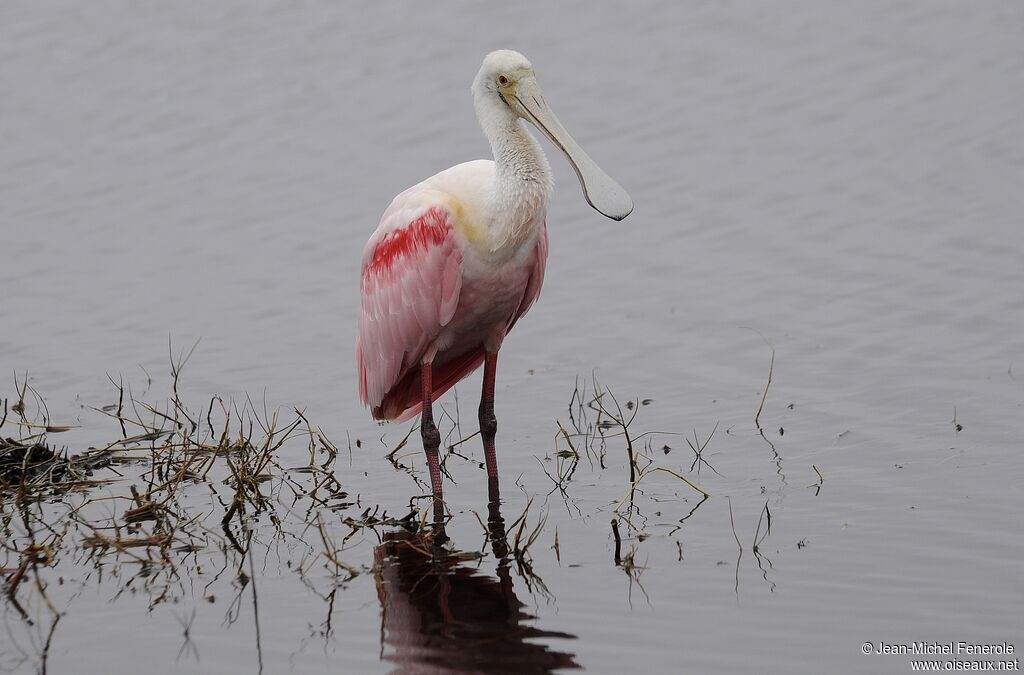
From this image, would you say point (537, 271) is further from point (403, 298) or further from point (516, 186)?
point (403, 298)

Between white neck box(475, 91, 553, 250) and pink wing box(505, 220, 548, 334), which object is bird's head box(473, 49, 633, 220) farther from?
pink wing box(505, 220, 548, 334)

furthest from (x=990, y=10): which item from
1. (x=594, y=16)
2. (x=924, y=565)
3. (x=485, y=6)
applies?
(x=924, y=565)

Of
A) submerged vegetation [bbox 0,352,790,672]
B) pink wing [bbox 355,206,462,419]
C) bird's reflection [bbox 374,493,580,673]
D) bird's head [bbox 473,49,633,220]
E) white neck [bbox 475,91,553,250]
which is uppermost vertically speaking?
bird's head [bbox 473,49,633,220]

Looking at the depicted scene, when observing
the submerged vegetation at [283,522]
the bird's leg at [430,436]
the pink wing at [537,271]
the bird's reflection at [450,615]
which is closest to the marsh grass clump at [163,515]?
the submerged vegetation at [283,522]

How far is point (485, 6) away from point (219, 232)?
22.1 ft

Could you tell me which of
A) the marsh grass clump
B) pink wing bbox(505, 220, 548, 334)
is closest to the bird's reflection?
the marsh grass clump

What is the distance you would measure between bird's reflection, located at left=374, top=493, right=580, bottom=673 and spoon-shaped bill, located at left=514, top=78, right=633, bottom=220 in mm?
1785

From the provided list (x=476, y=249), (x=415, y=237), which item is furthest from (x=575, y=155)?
(x=415, y=237)

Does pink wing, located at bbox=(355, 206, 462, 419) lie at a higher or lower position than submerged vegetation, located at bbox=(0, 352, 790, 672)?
higher

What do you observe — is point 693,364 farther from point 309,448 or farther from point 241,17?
point 241,17

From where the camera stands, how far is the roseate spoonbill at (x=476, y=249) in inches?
322

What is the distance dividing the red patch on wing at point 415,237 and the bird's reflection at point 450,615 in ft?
4.79

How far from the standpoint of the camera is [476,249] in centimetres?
825

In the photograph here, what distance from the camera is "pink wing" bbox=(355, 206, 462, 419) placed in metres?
8.30
